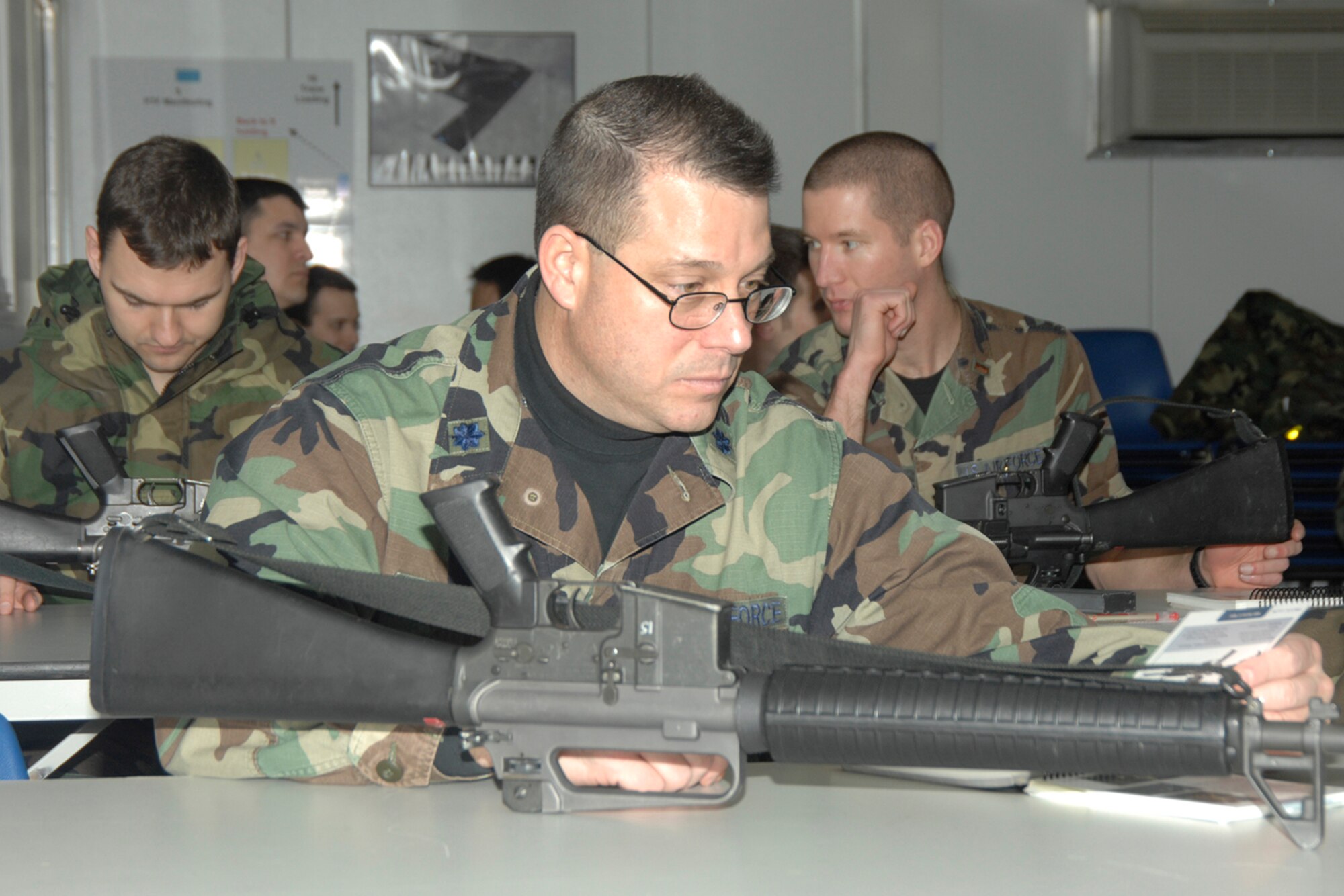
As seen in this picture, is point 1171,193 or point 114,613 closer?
point 114,613

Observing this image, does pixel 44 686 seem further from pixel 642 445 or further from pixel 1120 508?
pixel 1120 508

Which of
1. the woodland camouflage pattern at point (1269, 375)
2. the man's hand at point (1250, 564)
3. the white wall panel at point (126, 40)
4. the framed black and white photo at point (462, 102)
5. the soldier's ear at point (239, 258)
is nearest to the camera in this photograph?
the man's hand at point (1250, 564)

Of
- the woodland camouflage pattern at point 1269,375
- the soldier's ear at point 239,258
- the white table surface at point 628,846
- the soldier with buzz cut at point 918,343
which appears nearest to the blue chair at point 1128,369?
the woodland camouflage pattern at point 1269,375

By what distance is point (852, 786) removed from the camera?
3.92 ft

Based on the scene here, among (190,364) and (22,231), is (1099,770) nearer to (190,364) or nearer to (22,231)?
(190,364)

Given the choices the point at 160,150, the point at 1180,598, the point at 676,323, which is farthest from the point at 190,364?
the point at 1180,598

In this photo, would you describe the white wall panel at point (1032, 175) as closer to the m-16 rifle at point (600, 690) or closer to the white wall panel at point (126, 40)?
the white wall panel at point (126, 40)

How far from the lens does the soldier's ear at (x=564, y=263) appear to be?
154cm

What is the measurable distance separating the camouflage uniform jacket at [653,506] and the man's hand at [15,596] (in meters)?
1.05

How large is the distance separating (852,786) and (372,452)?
64cm

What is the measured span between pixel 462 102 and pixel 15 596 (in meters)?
3.12

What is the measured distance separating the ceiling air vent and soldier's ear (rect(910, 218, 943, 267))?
257 centimetres

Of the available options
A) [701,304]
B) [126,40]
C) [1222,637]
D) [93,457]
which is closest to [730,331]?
[701,304]

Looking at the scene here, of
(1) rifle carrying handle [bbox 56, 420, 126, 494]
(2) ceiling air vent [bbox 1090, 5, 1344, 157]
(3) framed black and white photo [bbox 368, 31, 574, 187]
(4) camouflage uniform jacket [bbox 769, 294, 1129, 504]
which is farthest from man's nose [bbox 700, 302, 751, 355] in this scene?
(2) ceiling air vent [bbox 1090, 5, 1344, 157]
